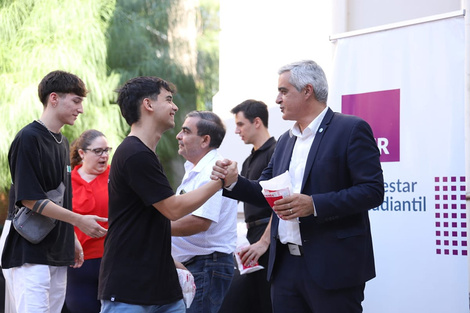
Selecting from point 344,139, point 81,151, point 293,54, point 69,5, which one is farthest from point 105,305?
point 69,5

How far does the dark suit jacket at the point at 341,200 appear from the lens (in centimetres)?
298

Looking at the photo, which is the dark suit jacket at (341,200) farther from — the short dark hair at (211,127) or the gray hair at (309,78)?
the short dark hair at (211,127)

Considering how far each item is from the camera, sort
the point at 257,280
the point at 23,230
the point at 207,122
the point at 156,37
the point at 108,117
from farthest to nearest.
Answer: the point at 156,37 < the point at 108,117 < the point at 257,280 < the point at 207,122 < the point at 23,230

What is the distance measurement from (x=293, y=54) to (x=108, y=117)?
655 cm

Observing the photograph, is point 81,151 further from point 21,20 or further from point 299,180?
point 21,20

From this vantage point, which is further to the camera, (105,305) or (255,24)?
(255,24)

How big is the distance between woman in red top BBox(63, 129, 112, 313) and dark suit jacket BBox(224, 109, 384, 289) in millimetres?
2313

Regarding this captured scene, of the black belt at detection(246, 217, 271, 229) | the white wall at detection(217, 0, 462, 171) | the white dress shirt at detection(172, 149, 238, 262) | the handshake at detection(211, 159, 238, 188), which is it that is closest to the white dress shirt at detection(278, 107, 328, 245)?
the handshake at detection(211, 159, 238, 188)

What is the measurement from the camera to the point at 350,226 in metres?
3.09

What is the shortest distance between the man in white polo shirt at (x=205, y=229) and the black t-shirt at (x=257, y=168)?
1.98 ft

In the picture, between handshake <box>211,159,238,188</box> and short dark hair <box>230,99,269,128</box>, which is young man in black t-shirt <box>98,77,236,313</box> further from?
short dark hair <box>230,99,269,128</box>

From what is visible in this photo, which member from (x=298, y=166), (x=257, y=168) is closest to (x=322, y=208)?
(x=298, y=166)

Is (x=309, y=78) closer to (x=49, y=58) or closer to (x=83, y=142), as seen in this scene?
(x=83, y=142)

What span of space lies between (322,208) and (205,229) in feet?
3.41
